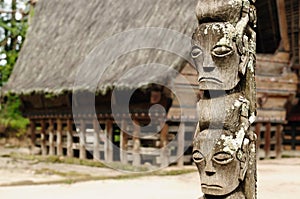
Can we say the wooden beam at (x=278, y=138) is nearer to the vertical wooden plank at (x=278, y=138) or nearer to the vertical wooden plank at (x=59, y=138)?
the vertical wooden plank at (x=278, y=138)

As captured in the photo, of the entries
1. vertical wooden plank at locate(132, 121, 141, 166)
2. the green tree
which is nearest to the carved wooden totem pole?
vertical wooden plank at locate(132, 121, 141, 166)

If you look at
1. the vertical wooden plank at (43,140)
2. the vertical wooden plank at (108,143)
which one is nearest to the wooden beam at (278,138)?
the vertical wooden plank at (108,143)

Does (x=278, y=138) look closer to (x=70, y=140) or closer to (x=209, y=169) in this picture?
(x=70, y=140)

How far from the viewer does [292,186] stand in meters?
7.77

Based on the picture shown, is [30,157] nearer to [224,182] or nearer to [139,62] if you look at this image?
[139,62]

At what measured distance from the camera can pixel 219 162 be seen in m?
3.35

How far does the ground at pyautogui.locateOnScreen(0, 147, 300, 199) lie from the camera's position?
6840mm

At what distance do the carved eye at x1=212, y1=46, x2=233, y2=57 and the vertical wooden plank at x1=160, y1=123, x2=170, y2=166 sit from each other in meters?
6.80

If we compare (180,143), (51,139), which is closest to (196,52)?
(180,143)

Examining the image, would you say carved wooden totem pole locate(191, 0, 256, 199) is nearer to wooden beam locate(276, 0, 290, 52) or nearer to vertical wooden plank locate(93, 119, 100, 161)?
vertical wooden plank locate(93, 119, 100, 161)

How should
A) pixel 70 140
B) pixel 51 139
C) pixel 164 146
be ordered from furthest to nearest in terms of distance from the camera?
pixel 51 139, pixel 70 140, pixel 164 146

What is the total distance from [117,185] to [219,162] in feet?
16.0

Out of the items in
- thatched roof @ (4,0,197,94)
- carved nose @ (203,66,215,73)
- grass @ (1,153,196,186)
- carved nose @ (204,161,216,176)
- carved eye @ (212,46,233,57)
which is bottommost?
grass @ (1,153,196,186)

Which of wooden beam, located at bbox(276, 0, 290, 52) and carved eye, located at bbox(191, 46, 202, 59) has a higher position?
wooden beam, located at bbox(276, 0, 290, 52)
